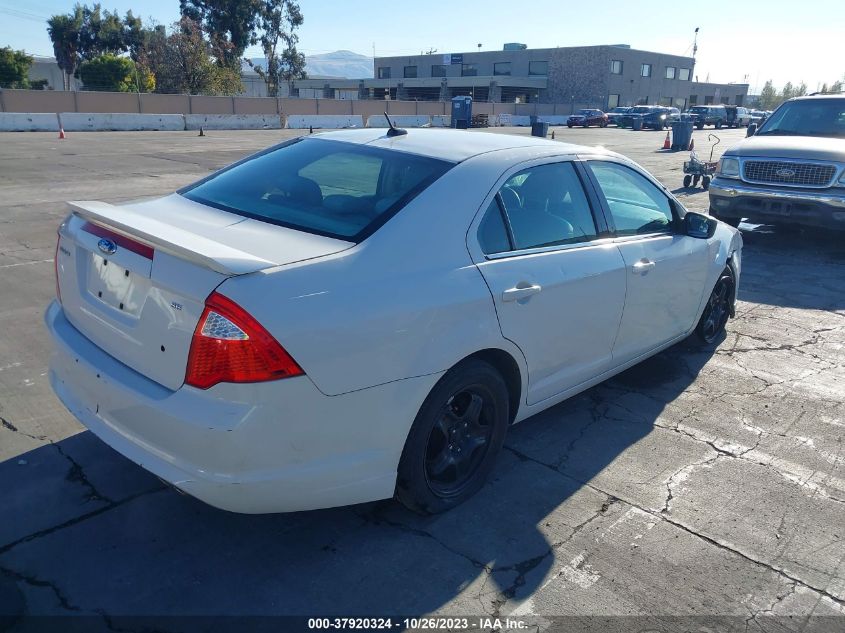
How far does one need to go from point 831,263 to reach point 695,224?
5410mm

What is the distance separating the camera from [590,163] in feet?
13.2

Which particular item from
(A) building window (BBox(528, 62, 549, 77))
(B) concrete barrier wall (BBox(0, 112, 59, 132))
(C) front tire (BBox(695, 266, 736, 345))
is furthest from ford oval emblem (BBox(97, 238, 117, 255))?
(A) building window (BBox(528, 62, 549, 77))

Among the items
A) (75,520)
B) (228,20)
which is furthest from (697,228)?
(228,20)

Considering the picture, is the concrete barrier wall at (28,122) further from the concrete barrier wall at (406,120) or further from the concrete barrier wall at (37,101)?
the concrete barrier wall at (406,120)

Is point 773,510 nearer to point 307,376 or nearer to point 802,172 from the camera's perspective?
point 307,376

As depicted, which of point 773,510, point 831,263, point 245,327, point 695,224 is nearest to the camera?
point 245,327

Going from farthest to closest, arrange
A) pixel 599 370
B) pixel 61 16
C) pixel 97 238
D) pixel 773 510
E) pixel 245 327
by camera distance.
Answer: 1. pixel 61 16
2. pixel 599 370
3. pixel 773 510
4. pixel 97 238
5. pixel 245 327

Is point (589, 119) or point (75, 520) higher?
point (589, 119)

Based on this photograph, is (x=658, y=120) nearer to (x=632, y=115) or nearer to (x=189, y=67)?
(x=632, y=115)

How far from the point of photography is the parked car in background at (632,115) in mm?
47916

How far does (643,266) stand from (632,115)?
1907 inches

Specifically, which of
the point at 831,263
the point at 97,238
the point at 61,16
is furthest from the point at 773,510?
the point at 61,16

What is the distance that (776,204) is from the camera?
8906 mm

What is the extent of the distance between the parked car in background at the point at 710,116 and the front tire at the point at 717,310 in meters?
51.3
